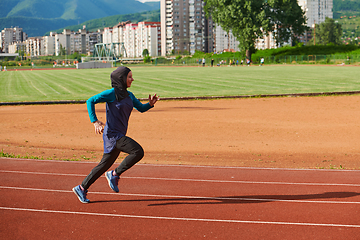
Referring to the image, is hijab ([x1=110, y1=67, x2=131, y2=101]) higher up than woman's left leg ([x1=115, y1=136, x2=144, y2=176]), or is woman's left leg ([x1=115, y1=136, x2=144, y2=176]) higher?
hijab ([x1=110, y1=67, x2=131, y2=101])

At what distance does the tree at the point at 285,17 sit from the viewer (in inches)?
2704

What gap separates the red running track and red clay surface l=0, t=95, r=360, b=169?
1449 mm

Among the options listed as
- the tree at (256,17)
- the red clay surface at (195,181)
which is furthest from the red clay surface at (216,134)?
the tree at (256,17)

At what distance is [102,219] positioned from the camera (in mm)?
5395

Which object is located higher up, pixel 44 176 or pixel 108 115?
pixel 108 115

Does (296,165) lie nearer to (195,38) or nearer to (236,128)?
(236,128)

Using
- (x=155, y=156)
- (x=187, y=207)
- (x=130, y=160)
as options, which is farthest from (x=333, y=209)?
(x=155, y=156)

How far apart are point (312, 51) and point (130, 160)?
7446cm

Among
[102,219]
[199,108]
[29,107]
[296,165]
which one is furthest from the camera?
[29,107]

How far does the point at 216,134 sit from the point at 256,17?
59393mm

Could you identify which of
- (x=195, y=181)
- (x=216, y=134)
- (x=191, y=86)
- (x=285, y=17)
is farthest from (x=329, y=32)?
(x=195, y=181)

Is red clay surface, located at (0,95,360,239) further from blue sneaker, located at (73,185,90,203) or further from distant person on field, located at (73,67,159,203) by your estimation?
distant person on field, located at (73,67,159,203)

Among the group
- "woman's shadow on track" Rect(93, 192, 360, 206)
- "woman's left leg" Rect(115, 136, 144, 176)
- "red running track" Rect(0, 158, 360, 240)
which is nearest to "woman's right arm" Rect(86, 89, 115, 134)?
"woman's left leg" Rect(115, 136, 144, 176)

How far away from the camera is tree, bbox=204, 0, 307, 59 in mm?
67562
